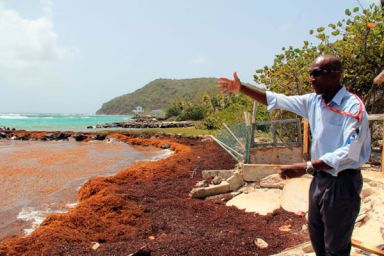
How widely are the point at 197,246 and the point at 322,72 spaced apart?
346 cm

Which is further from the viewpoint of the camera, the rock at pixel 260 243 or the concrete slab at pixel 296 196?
the concrete slab at pixel 296 196

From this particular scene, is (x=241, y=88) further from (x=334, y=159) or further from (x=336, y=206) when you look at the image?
(x=336, y=206)

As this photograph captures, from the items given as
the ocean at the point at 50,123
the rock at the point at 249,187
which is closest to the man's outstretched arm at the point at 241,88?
the rock at the point at 249,187

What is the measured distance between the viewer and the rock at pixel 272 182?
347 inches

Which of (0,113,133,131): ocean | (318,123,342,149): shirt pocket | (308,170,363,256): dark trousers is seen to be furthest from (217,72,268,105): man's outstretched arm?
(0,113,133,131): ocean

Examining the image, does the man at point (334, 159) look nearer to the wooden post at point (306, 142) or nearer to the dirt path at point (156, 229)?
the dirt path at point (156, 229)

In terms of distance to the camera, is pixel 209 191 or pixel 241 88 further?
pixel 209 191

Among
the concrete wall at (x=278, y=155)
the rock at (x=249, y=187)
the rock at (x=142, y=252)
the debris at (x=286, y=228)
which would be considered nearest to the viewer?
the rock at (x=142, y=252)

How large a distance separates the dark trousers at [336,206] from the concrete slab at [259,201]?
16.0ft

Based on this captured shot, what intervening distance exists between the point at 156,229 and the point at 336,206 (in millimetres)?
4635

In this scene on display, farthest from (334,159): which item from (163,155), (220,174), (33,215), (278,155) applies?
(163,155)

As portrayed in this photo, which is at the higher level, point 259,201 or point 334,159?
point 334,159

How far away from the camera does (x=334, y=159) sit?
7.80ft

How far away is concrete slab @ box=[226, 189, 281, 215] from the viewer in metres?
7.64
